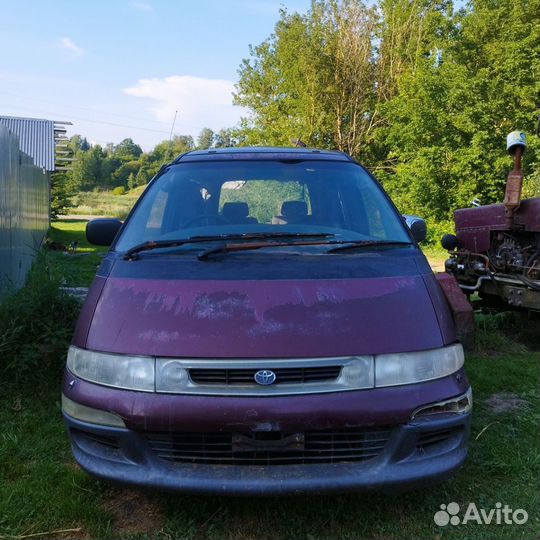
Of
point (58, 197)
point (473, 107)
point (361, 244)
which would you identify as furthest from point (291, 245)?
point (58, 197)

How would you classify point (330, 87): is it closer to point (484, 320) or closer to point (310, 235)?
point (484, 320)

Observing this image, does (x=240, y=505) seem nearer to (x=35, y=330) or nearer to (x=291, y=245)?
(x=291, y=245)

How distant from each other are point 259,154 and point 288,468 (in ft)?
7.31

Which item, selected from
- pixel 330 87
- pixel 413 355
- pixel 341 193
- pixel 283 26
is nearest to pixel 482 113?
pixel 330 87

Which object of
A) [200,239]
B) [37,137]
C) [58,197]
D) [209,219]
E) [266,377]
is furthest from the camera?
[58,197]

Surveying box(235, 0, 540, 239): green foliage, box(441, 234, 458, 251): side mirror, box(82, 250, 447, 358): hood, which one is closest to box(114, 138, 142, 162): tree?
box(235, 0, 540, 239): green foliage

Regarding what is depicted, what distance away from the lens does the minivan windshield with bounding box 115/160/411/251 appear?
322cm

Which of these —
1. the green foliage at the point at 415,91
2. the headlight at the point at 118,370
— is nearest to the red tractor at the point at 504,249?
the headlight at the point at 118,370

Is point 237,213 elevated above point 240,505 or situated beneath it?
elevated above

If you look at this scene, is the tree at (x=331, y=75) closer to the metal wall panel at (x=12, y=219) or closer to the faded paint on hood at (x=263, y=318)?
the metal wall panel at (x=12, y=219)

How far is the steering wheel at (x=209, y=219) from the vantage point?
10.9 ft

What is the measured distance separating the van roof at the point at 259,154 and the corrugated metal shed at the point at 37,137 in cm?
2125

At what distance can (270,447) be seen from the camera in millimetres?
2287

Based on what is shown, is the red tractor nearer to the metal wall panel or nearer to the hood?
the hood
